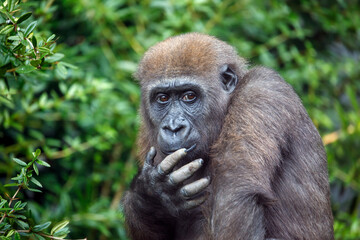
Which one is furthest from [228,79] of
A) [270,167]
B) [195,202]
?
[195,202]

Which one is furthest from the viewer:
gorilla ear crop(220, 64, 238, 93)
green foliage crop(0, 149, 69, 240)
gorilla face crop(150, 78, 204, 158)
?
gorilla ear crop(220, 64, 238, 93)

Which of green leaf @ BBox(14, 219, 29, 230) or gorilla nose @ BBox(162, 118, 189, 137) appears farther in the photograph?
gorilla nose @ BBox(162, 118, 189, 137)

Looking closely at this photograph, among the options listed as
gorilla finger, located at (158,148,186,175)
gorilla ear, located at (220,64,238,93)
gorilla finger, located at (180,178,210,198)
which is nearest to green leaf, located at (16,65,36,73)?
gorilla finger, located at (158,148,186,175)

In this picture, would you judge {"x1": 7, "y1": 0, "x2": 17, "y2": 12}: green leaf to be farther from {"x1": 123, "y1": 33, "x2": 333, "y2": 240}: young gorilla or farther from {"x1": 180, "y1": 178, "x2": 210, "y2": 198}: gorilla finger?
{"x1": 180, "y1": 178, "x2": 210, "y2": 198}: gorilla finger

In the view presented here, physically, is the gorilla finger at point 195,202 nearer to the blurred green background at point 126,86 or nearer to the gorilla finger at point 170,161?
the gorilla finger at point 170,161

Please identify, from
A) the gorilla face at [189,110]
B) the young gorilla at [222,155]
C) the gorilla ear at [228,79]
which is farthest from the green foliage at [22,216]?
the gorilla ear at [228,79]

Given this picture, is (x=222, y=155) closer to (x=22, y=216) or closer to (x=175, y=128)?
(x=175, y=128)

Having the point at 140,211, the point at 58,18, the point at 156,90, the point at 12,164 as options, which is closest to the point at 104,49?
the point at 58,18

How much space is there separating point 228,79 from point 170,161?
1.09 meters

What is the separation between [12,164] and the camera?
19.0 feet

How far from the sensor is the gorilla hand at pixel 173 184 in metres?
4.01

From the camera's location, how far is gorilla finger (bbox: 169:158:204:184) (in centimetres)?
396

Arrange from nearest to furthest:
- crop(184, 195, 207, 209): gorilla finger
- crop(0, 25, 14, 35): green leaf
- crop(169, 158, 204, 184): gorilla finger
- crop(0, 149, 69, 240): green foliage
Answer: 1. crop(0, 149, 69, 240): green foliage
2. crop(0, 25, 14, 35): green leaf
3. crop(169, 158, 204, 184): gorilla finger
4. crop(184, 195, 207, 209): gorilla finger

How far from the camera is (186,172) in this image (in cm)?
400
